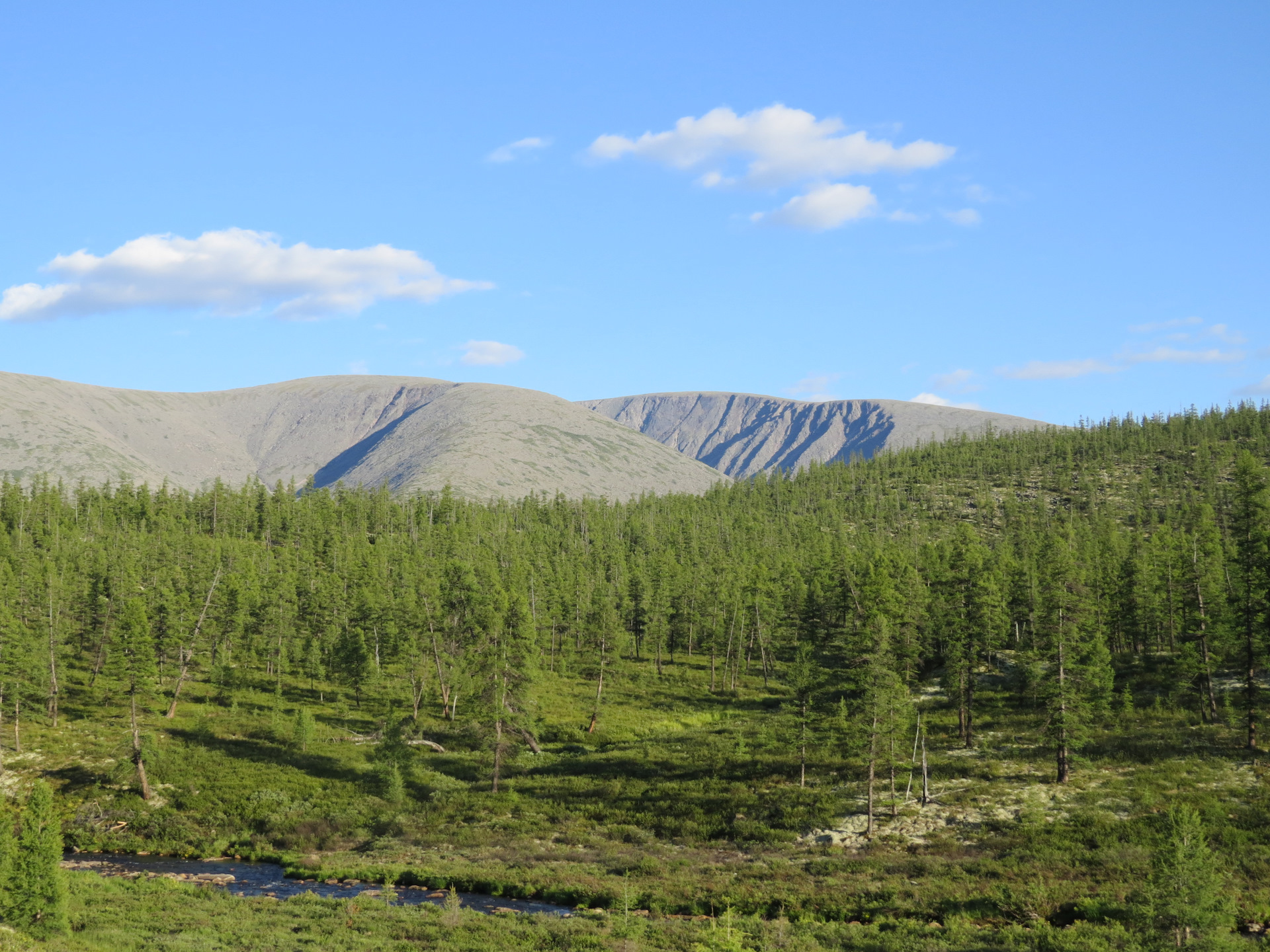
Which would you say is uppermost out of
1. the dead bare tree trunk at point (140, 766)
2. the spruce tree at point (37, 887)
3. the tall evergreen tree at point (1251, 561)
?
the tall evergreen tree at point (1251, 561)

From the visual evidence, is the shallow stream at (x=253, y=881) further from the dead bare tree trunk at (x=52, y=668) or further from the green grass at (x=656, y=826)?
the dead bare tree trunk at (x=52, y=668)

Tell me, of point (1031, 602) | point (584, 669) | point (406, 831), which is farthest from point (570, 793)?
point (1031, 602)

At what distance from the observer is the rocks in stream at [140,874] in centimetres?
4512

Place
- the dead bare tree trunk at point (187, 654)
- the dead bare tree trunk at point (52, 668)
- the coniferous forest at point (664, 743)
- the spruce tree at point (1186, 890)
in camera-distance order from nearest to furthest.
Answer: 1. the spruce tree at point (1186, 890)
2. the coniferous forest at point (664, 743)
3. the dead bare tree trunk at point (52, 668)
4. the dead bare tree trunk at point (187, 654)

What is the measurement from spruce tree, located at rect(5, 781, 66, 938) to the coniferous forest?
0.13 m

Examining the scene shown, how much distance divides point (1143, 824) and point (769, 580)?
236 ft

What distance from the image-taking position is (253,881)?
4591cm

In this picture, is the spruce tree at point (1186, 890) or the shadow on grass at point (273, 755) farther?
the shadow on grass at point (273, 755)

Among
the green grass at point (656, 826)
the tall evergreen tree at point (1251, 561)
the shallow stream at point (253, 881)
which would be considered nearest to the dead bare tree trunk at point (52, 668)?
the green grass at point (656, 826)

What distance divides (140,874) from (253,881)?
6.33 m

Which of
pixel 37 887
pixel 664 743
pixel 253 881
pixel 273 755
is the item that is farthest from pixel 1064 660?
pixel 273 755

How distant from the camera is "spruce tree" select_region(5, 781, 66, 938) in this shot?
30.2 meters

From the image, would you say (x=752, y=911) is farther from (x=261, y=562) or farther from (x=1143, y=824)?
(x=261, y=562)

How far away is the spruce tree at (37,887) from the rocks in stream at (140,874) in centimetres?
1427
